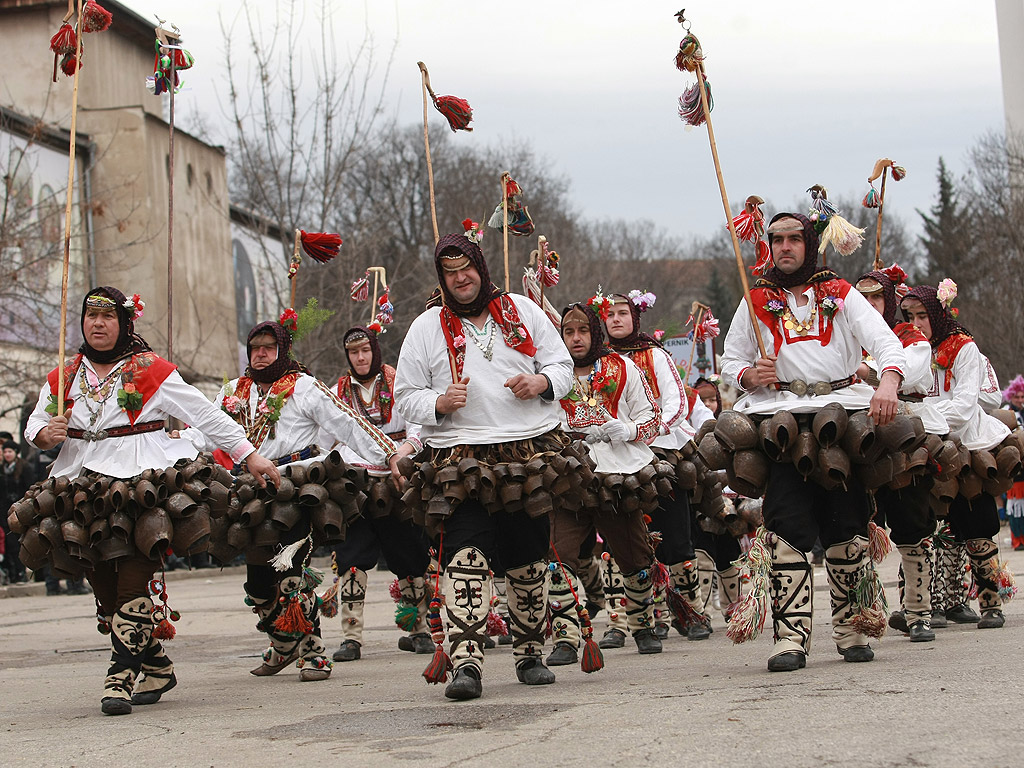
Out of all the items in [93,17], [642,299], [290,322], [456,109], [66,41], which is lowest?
[290,322]

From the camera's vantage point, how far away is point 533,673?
710cm

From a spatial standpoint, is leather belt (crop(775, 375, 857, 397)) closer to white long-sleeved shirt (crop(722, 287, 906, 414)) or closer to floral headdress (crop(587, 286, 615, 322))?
white long-sleeved shirt (crop(722, 287, 906, 414))

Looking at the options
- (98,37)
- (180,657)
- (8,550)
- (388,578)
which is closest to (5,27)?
(98,37)

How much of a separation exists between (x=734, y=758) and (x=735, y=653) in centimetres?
389

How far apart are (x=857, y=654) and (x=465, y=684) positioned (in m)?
2.14

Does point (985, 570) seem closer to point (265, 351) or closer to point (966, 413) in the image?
point (966, 413)

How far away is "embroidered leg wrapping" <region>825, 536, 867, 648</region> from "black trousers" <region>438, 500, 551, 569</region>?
152 centimetres

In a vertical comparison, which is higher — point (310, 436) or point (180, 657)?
point (310, 436)

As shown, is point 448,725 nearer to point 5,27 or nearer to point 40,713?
point 40,713

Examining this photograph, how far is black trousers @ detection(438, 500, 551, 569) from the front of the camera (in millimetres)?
6906

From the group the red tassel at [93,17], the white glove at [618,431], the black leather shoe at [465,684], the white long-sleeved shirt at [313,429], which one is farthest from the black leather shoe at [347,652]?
the red tassel at [93,17]

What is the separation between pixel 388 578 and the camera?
20578 mm

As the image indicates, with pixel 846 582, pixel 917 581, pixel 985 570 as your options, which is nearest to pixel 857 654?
pixel 846 582

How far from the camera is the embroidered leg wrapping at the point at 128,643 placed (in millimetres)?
6988
